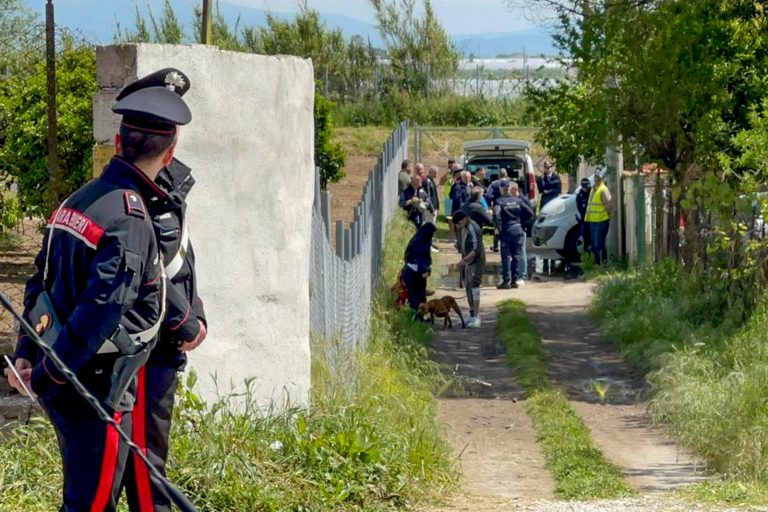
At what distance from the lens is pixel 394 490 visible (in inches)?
281

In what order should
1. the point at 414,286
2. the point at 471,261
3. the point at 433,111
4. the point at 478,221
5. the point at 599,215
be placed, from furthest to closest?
the point at 433,111 → the point at 599,215 → the point at 478,221 → the point at 471,261 → the point at 414,286

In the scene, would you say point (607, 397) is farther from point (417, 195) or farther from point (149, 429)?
point (417, 195)

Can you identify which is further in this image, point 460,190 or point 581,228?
point 460,190

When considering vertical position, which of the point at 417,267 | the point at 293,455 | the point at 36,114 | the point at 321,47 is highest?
the point at 321,47

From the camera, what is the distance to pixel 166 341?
16.8ft

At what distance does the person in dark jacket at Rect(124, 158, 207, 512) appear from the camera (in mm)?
5027

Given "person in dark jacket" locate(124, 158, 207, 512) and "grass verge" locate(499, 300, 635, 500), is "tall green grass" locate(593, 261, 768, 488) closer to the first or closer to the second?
"grass verge" locate(499, 300, 635, 500)

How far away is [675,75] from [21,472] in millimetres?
10398

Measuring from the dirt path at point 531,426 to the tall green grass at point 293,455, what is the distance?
0.38m

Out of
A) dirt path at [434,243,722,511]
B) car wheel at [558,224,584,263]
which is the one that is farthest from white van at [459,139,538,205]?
dirt path at [434,243,722,511]

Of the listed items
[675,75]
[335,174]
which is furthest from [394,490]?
[335,174]

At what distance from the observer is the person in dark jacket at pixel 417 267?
52.4 ft

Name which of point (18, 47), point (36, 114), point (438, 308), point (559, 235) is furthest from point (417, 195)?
point (18, 47)

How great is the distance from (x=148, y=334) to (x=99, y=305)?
12.5 inches
